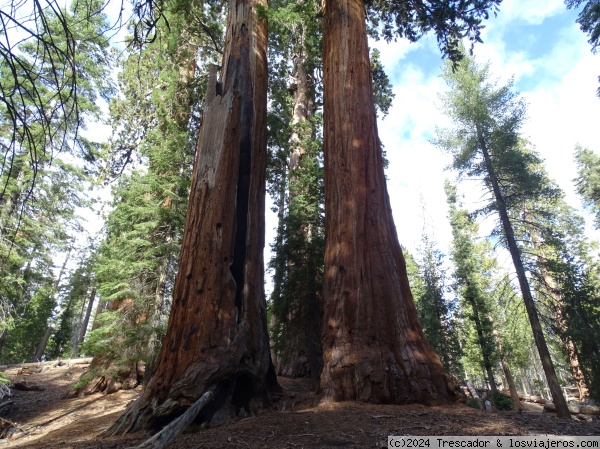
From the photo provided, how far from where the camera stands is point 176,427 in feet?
9.58

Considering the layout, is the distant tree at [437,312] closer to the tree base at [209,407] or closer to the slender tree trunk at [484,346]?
the slender tree trunk at [484,346]

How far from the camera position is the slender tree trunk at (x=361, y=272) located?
3.96m

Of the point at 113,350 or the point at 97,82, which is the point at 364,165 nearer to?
the point at 113,350

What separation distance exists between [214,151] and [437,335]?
59.9ft

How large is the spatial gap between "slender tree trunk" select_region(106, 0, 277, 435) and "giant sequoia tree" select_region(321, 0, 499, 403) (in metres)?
0.97

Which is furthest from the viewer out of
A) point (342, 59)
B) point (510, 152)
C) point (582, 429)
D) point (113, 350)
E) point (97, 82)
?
A: point (510, 152)

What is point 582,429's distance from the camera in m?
2.94

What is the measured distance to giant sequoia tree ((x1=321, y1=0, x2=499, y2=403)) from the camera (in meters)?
3.97

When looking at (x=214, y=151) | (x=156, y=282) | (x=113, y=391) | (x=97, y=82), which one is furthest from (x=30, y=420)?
(x=97, y=82)

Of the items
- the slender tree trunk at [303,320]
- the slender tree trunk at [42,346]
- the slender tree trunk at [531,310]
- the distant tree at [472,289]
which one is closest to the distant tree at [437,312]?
the distant tree at [472,289]

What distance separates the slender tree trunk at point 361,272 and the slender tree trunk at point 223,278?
967 millimetres

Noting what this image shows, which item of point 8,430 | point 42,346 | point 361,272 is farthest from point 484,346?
point 42,346

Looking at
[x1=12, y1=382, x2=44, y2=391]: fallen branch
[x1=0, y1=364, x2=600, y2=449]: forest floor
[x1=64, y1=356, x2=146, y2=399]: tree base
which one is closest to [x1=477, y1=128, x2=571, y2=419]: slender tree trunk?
[x1=0, y1=364, x2=600, y2=449]: forest floor

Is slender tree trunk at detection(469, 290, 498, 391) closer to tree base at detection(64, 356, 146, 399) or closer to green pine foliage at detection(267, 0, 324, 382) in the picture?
green pine foliage at detection(267, 0, 324, 382)
